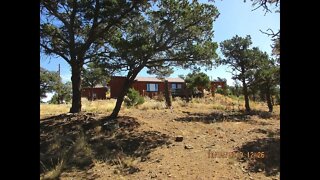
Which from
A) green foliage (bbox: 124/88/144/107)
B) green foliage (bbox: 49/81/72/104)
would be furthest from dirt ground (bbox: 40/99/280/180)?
green foliage (bbox: 49/81/72/104)

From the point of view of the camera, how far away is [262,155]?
7066 mm

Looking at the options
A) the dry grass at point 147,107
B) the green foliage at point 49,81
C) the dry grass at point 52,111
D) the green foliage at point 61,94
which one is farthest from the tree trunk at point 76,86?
the green foliage at point 61,94

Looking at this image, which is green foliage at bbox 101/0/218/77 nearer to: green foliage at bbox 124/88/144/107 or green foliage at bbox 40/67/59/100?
green foliage at bbox 124/88/144/107

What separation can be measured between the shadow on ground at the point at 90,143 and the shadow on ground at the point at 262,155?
2423mm

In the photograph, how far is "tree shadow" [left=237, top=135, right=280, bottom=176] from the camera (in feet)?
20.6

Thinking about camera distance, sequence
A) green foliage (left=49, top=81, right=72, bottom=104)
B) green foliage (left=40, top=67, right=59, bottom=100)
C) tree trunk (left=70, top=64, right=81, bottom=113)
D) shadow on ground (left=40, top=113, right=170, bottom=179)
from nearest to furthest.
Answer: shadow on ground (left=40, top=113, right=170, bottom=179) → tree trunk (left=70, top=64, right=81, bottom=113) → green foliage (left=40, top=67, right=59, bottom=100) → green foliage (left=49, top=81, right=72, bottom=104)

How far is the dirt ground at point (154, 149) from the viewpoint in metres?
6.38

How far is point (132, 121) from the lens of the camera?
10.7 m

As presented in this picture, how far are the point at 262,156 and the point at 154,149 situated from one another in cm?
280

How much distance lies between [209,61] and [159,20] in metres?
2.34
